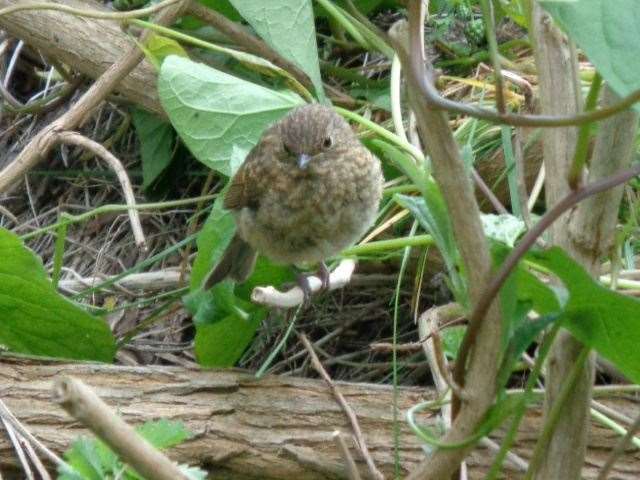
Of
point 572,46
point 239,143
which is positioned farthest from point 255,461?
point 572,46

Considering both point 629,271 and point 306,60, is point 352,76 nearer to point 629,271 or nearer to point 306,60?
point 306,60

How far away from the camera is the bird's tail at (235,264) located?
2.70 m

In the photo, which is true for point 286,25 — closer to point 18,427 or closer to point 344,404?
point 344,404

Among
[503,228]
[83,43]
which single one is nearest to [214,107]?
[83,43]

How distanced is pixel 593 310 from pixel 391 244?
3.83ft

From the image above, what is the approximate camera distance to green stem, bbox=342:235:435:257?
2.41m

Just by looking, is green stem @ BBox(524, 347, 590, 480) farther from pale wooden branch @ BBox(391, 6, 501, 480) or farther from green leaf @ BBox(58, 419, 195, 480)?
green leaf @ BBox(58, 419, 195, 480)

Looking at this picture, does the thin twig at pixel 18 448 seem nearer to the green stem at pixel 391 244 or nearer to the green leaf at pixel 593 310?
the green stem at pixel 391 244

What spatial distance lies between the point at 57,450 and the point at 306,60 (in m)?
1.18

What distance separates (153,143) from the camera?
3.49 metres

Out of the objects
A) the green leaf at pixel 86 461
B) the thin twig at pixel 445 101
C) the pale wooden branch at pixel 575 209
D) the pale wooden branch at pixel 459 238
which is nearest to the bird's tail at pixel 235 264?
the green leaf at pixel 86 461

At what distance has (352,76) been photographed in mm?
3414

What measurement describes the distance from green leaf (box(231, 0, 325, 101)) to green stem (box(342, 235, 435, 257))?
0.46 metres

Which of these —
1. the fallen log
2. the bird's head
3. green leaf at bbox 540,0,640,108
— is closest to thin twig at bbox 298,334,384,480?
the fallen log
